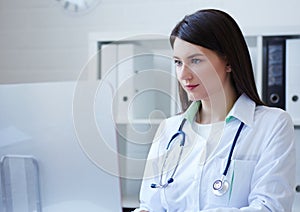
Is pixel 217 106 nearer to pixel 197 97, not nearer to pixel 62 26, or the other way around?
pixel 197 97

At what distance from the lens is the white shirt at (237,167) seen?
1.06 m

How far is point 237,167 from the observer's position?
3.72 feet

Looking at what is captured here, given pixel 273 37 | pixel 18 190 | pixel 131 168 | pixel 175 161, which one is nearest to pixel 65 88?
pixel 18 190

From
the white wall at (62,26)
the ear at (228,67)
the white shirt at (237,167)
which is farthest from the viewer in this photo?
the white wall at (62,26)

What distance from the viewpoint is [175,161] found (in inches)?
50.0

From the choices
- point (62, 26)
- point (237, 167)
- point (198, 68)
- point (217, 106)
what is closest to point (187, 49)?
point (198, 68)

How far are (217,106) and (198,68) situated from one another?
0.16 metres

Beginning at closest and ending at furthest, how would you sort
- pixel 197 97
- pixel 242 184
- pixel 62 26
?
pixel 242 184, pixel 197 97, pixel 62 26

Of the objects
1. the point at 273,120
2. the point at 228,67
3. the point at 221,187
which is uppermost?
the point at 228,67

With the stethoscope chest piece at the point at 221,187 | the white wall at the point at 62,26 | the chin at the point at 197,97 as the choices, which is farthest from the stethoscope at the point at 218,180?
→ the white wall at the point at 62,26

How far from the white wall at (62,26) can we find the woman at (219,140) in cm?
114

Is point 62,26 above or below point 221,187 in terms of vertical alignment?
above

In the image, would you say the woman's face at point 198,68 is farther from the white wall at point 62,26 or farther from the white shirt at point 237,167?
the white wall at point 62,26

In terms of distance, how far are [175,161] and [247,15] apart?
1.28m
